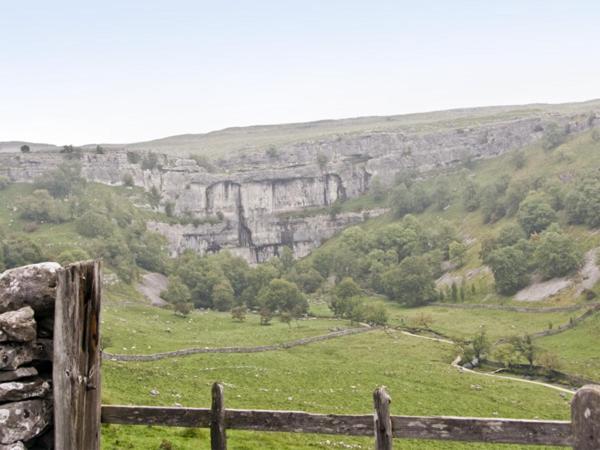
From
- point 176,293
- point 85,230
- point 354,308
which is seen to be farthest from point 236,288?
point 354,308

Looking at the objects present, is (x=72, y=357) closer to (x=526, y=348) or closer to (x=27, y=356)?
(x=27, y=356)

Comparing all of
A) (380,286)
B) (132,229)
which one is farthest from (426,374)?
(132,229)

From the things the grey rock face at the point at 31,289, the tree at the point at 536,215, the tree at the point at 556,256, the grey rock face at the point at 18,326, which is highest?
the grey rock face at the point at 31,289

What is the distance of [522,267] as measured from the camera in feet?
421

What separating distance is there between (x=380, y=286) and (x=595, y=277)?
61.0 metres

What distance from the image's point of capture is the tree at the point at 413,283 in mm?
136875

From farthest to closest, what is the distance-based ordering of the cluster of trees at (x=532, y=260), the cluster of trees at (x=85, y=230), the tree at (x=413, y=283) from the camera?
the tree at (x=413, y=283), the cluster of trees at (x=85, y=230), the cluster of trees at (x=532, y=260)

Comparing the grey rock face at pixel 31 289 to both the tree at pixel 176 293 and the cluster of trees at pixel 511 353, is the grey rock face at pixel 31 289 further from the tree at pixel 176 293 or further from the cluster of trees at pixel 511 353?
the tree at pixel 176 293

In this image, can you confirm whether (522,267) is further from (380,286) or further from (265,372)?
(265,372)

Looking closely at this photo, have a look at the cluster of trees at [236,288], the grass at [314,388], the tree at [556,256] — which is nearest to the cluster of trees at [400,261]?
the cluster of trees at [236,288]

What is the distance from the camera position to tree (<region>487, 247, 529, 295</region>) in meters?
126

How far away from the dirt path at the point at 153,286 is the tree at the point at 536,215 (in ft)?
304

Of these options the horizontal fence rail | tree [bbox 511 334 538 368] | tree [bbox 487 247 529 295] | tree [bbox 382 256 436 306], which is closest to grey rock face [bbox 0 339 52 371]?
the horizontal fence rail

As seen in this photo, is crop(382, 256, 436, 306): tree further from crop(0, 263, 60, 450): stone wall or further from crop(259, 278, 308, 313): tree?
crop(0, 263, 60, 450): stone wall
